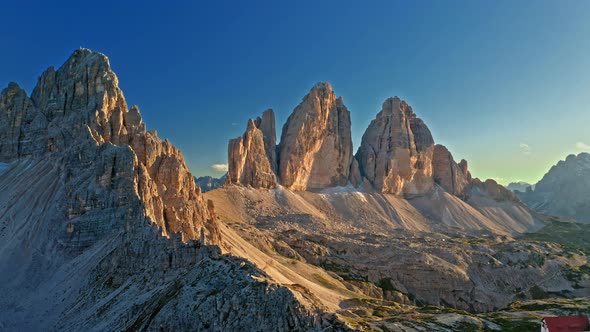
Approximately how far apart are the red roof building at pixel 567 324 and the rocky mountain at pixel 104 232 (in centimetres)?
3162

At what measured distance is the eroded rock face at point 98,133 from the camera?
7962 centimetres

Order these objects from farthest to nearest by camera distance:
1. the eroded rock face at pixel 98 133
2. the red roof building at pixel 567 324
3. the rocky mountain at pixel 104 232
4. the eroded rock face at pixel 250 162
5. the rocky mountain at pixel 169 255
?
the eroded rock face at pixel 250 162 → the eroded rock face at pixel 98 133 → the red roof building at pixel 567 324 → the rocky mountain at pixel 169 255 → the rocky mountain at pixel 104 232

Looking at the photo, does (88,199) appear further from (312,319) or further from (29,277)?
(312,319)

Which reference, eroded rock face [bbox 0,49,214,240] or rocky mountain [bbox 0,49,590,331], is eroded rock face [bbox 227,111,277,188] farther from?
eroded rock face [bbox 0,49,214,240]

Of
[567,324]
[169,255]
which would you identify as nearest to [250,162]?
[169,255]

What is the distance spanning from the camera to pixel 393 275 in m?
112

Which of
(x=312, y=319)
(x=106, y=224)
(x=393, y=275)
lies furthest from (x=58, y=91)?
(x=312, y=319)

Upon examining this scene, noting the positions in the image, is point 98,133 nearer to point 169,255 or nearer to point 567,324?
point 169,255

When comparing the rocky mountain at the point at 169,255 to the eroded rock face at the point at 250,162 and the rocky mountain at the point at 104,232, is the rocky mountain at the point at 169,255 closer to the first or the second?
the rocky mountain at the point at 104,232

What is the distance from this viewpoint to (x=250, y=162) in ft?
602

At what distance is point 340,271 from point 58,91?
90.4 metres

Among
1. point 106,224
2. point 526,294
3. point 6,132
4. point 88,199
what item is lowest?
point 526,294

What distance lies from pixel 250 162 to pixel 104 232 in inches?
4525

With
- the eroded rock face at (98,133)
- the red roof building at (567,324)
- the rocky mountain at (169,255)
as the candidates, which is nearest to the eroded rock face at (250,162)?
the rocky mountain at (169,255)
